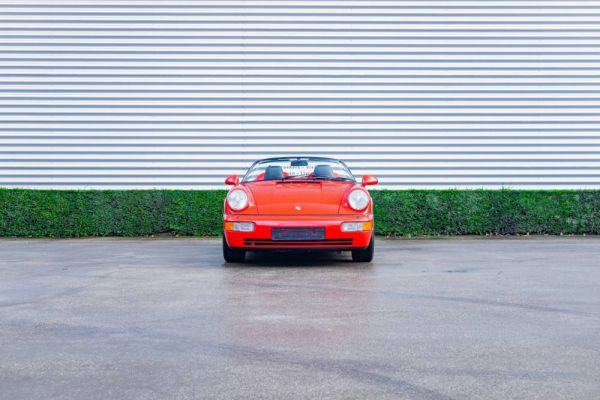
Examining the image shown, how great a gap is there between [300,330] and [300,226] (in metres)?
3.09

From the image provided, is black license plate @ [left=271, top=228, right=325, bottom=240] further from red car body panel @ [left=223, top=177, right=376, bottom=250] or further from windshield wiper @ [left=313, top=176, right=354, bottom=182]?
windshield wiper @ [left=313, top=176, right=354, bottom=182]

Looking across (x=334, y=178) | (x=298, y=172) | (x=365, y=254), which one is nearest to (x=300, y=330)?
(x=365, y=254)

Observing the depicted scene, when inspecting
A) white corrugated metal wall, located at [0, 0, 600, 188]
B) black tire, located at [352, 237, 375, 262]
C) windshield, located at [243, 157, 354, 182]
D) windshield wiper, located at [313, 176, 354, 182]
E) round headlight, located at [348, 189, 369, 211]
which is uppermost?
white corrugated metal wall, located at [0, 0, 600, 188]

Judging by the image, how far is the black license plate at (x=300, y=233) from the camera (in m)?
7.52

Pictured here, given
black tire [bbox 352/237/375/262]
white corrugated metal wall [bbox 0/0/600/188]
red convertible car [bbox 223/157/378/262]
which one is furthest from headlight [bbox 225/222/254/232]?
white corrugated metal wall [bbox 0/0/600/188]

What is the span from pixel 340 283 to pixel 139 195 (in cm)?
686

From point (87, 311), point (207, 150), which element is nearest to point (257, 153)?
point (207, 150)

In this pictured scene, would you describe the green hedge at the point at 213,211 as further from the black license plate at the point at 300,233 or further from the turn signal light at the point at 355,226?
the black license plate at the point at 300,233

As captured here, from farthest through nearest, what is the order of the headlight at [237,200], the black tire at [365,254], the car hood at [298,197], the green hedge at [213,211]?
1. the green hedge at [213,211]
2. the black tire at [365,254]
3. the headlight at [237,200]
4. the car hood at [298,197]

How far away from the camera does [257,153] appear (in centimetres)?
1348

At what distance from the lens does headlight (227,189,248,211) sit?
775 cm

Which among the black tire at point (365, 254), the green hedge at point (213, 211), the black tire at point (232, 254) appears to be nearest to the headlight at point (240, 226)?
the black tire at point (232, 254)

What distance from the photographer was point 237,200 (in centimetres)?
780

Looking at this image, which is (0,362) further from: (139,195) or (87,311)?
(139,195)
